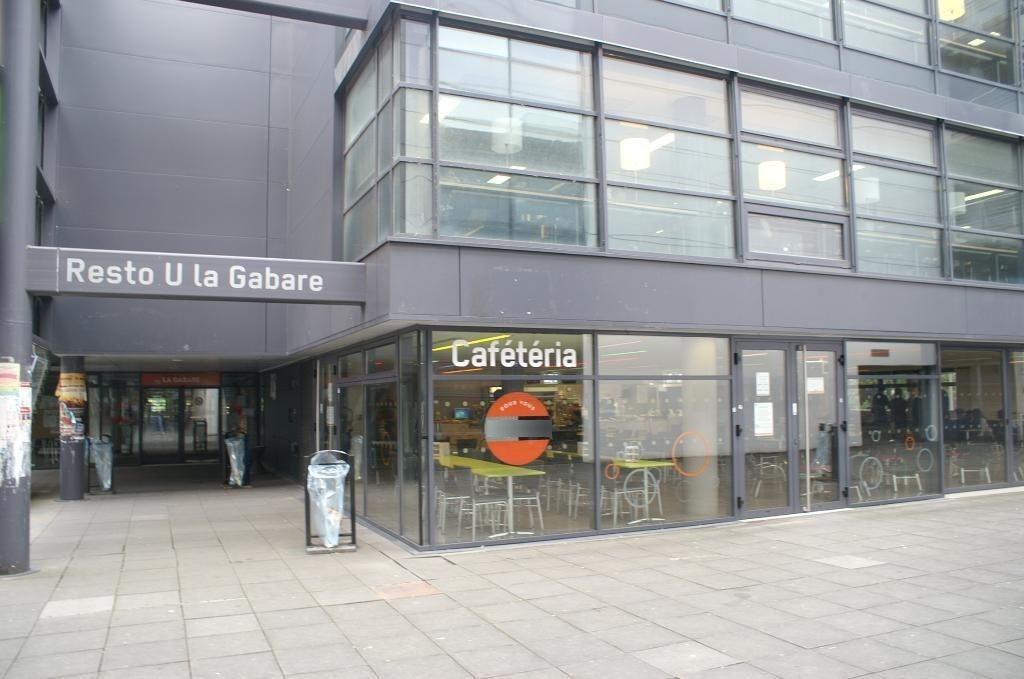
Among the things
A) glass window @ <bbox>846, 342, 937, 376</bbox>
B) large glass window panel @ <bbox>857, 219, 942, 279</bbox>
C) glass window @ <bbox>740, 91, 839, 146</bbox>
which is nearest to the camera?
glass window @ <bbox>740, 91, 839, 146</bbox>

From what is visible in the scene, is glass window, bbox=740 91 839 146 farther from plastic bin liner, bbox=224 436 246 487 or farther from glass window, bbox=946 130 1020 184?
plastic bin liner, bbox=224 436 246 487

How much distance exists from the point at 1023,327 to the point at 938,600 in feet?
30.8

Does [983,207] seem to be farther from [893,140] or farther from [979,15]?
[979,15]

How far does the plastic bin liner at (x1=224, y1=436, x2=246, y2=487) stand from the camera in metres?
17.6

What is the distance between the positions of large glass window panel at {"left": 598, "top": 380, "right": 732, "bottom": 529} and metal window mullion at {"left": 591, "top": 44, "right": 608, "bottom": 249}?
3.36ft

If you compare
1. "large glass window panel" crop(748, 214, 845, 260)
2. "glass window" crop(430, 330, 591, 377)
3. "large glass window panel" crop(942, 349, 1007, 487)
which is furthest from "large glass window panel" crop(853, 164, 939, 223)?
"glass window" crop(430, 330, 591, 377)

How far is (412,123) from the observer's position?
9484mm

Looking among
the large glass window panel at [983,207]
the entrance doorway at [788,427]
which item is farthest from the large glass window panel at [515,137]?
the large glass window panel at [983,207]

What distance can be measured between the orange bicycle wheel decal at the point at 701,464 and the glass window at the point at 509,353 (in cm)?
182

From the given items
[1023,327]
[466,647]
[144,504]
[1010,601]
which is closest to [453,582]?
[466,647]

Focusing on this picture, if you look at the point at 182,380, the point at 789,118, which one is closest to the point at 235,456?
the point at 182,380

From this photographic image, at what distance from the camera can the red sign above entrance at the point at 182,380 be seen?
73.4ft

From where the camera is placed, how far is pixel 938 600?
7.20 metres

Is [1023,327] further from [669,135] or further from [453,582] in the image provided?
[453,582]
